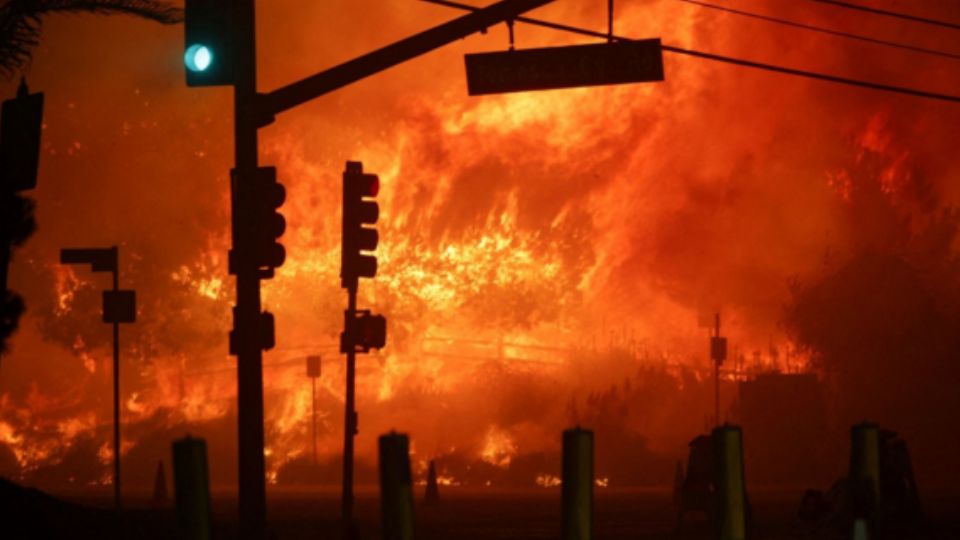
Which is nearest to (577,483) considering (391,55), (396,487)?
(396,487)

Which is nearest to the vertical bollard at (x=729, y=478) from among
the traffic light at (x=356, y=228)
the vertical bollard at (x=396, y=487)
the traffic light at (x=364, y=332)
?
the vertical bollard at (x=396, y=487)

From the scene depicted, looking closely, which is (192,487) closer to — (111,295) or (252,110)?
(252,110)

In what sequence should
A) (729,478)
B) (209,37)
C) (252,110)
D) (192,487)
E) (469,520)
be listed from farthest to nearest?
(469,520)
(252,110)
(209,37)
(729,478)
(192,487)

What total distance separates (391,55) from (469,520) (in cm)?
1050

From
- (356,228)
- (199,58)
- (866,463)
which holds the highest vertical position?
(199,58)

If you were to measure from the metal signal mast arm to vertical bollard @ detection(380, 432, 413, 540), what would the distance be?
748 centimetres

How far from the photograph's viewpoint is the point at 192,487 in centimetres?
1185

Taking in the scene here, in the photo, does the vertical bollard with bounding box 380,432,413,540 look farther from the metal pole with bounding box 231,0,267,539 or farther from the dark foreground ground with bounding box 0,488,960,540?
the metal pole with bounding box 231,0,267,539

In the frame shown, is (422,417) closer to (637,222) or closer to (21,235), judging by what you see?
(637,222)

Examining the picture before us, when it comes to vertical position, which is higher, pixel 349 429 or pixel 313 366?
pixel 313 366

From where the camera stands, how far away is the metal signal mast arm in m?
18.8

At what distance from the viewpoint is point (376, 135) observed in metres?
48.8

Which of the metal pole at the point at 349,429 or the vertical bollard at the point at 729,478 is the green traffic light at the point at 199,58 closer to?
the metal pole at the point at 349,429

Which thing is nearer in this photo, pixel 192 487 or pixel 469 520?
pixel 192 487
